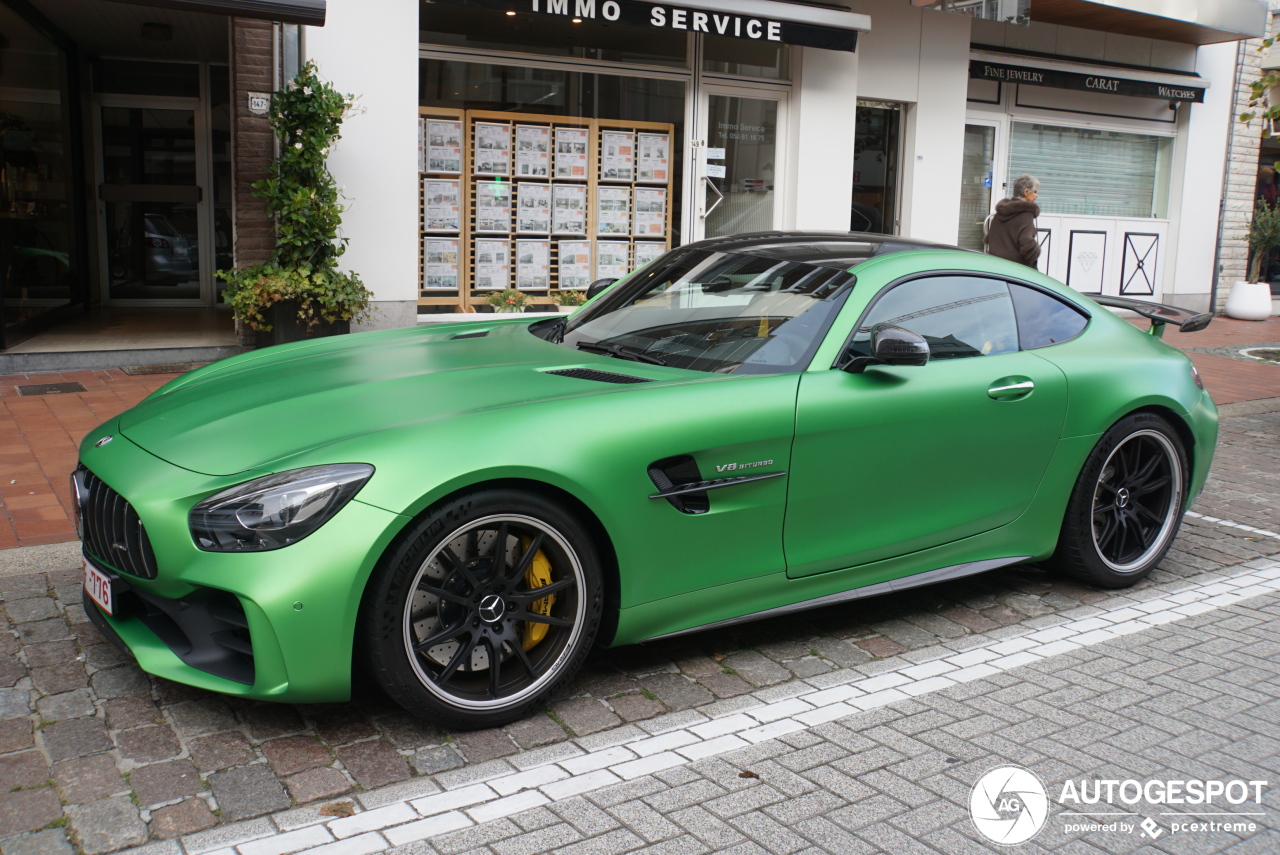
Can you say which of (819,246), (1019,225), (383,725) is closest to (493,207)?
(1019,225)

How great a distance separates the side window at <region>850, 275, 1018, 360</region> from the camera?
4.14 metres

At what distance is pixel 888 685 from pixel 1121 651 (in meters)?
1.01

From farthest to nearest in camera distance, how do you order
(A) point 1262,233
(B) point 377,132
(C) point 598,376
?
1. (A) point 1262,233
2. (B) point 377,132
3. (C) point 598,376

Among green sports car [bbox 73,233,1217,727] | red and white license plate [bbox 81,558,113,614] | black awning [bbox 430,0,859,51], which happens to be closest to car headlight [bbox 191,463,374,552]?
green sports car [bbox 73,233,1217,727]

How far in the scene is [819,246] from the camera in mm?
4496

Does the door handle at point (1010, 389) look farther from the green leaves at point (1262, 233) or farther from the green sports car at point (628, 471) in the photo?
the green leaves at point (1262, 233)

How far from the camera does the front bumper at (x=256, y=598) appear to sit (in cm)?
292

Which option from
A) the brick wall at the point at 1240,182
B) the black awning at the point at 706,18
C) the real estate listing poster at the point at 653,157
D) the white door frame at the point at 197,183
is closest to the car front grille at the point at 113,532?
the black awning at the point at 706,18

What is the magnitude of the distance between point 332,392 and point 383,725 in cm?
108

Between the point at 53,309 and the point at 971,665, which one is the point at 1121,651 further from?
the point at 53,309

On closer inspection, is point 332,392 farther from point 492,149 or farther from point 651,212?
point 651,212

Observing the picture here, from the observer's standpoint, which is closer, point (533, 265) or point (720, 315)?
point (720, 315)

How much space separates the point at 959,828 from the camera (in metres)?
2.84

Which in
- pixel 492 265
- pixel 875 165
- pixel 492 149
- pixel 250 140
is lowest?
pixel 492 265
